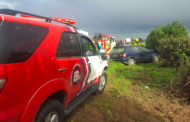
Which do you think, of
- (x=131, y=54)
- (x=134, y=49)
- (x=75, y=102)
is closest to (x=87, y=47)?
(x=75, y=102)

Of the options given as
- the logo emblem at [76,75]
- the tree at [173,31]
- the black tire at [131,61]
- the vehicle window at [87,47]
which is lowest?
the black tire at [131,61]

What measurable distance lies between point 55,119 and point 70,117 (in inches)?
39.1

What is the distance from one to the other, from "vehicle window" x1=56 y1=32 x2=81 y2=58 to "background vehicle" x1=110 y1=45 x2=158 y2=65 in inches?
287

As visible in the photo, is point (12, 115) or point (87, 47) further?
point (87, 47)

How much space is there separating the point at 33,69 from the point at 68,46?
1015 mm

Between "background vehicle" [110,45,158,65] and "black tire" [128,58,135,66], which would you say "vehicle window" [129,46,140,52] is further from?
"black tire" [128,58,135,66]

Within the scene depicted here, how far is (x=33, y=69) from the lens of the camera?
1.61 m

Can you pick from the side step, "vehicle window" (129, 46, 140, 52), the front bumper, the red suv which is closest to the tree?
"vehicle window" (129, 46, 140, 52)

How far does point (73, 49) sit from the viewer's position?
8.75 ft

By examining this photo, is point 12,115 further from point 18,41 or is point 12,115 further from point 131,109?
point 131,109

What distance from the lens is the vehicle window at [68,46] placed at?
2.25 metres

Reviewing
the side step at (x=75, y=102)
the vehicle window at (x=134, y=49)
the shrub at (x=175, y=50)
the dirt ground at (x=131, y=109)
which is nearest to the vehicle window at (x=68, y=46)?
the side step at (x=75, y=102)

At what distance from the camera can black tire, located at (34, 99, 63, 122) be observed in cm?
176

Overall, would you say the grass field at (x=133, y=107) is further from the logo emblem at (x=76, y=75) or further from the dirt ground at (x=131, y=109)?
the logo emblem at (x=76, y=75)
